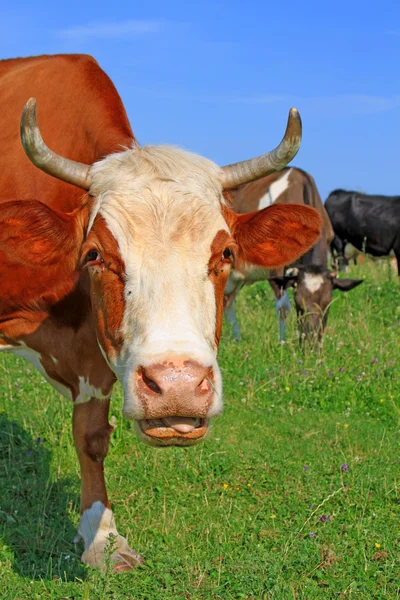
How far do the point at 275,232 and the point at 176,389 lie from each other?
4.70ft

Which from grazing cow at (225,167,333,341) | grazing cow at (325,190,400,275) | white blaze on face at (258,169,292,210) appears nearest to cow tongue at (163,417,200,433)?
grazing cow at (225,167,333,341)

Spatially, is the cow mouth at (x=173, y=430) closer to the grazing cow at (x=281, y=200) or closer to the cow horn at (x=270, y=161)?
the cow horn at (x=270, y=161)

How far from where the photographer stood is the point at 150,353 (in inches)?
118

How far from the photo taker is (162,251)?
10.8 ft

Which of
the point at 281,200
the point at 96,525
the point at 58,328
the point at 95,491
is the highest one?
the point at 281,200

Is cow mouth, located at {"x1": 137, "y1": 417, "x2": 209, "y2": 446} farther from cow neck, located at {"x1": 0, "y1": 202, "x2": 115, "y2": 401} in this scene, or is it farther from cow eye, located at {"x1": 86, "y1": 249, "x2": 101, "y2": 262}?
cow neck, located at {"x1": 0, "y1": 202, "x2": 115, "y2": 401}

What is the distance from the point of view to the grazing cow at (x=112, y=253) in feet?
10.2

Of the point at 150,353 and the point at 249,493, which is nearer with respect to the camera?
the point at 150,353

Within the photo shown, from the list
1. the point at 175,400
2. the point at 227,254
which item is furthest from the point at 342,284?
the point at 175,400

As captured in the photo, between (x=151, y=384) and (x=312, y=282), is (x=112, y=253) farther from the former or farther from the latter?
(x=312, y=282)

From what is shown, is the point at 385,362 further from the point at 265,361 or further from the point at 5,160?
the point at 5,160

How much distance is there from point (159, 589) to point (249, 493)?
1.35 m

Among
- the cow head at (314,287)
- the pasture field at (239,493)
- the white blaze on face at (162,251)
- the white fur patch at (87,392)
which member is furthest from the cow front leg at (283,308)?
the white blaze on face at (162,251)

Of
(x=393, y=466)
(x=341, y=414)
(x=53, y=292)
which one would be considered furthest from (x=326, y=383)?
(x=53, y=292)
